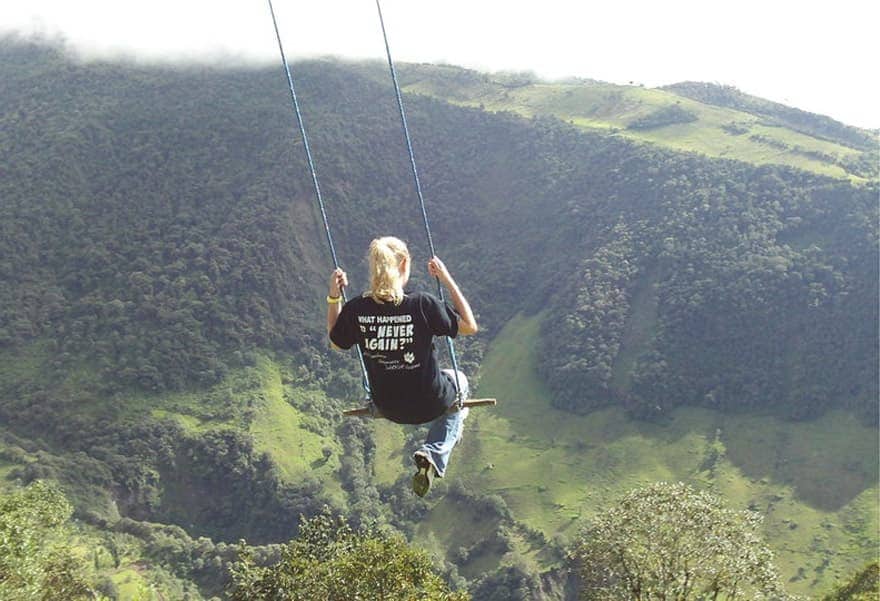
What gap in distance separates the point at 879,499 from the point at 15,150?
129985 millimetres

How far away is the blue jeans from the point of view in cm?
802

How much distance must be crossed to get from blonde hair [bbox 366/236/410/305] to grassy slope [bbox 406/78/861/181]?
12278cm

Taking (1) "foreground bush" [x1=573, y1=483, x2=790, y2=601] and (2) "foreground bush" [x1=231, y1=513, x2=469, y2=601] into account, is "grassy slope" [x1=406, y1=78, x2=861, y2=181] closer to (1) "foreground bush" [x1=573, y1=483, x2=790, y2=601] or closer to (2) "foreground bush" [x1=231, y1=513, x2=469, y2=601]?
(1) "foreground bush" [x1=573, y1=483, x2=790, y2=601]

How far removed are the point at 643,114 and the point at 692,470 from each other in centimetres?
7891

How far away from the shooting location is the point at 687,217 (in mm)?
120062

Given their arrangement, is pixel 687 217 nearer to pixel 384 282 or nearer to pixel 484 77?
pixel 484 77

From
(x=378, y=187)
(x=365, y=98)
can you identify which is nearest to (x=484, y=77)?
(x=365, y=98)

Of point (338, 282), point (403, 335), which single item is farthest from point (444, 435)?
point (338, 282)

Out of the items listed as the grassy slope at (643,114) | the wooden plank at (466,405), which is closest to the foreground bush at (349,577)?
the wooden plank at (466,405)

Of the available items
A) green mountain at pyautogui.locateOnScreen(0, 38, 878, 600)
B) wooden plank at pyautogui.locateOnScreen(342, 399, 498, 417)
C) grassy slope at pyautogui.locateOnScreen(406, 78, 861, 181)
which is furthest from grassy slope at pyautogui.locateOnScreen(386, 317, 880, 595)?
wooden plank at pyautogui.locateOnScreen(342, 399, 498, 417)

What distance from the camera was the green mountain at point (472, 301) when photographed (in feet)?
277

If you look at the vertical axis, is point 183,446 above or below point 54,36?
below

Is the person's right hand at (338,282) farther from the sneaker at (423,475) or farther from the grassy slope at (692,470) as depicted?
the grassy slope at (692,470)

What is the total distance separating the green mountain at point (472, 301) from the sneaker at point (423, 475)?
66.7 metres
